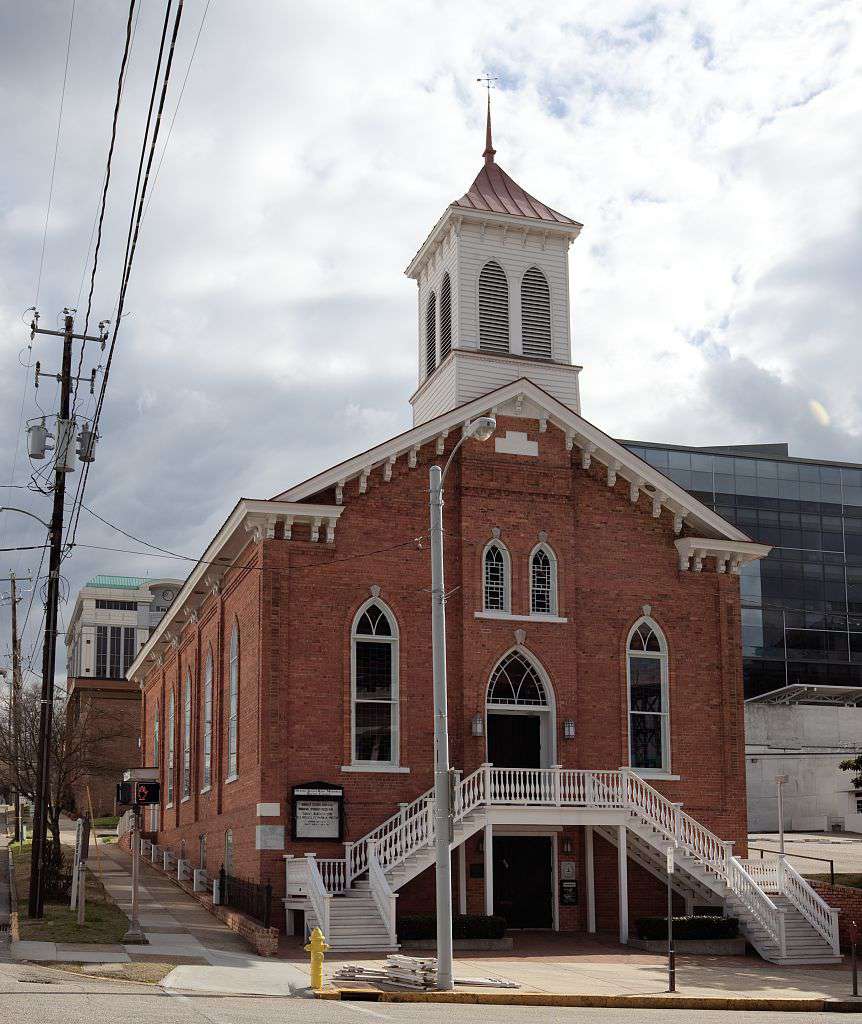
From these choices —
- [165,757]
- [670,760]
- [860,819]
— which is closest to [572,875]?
[670,760]

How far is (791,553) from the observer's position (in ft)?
306

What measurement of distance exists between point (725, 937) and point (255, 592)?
1321 cm

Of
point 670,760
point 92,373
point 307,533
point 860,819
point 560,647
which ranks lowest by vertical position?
point 860,819

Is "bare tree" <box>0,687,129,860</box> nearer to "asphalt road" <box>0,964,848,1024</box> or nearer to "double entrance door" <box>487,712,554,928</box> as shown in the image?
"double entrance door" <box>487,712,554,928</box>

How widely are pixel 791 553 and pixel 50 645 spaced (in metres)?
71.7

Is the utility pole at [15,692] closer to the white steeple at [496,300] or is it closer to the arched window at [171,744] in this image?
the arched window at [171,744]

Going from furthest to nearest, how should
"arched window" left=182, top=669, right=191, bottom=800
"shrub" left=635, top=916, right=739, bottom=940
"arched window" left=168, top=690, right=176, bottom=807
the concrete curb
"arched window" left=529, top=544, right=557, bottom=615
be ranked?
"arched window" left=168, top=690, right=176, bottom=807 < "arched window" left=182, top=669, right=191, bottom=800 < "arched window" left=529, top=544, right=557, bottom=615 < "shrub" left=635, top=916, right=739, bottom=940 < the concrete curb

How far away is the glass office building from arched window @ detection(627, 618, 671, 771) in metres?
54.1

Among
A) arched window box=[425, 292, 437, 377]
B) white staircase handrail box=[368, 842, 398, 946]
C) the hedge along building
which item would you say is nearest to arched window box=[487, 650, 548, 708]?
the hedge along building

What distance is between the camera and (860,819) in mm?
60406

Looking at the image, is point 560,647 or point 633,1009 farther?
point 560,647

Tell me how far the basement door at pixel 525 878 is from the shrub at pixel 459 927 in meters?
3.55

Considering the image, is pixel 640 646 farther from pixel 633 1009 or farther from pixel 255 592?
pixel 633 1009

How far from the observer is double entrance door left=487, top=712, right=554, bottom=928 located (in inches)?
1308
